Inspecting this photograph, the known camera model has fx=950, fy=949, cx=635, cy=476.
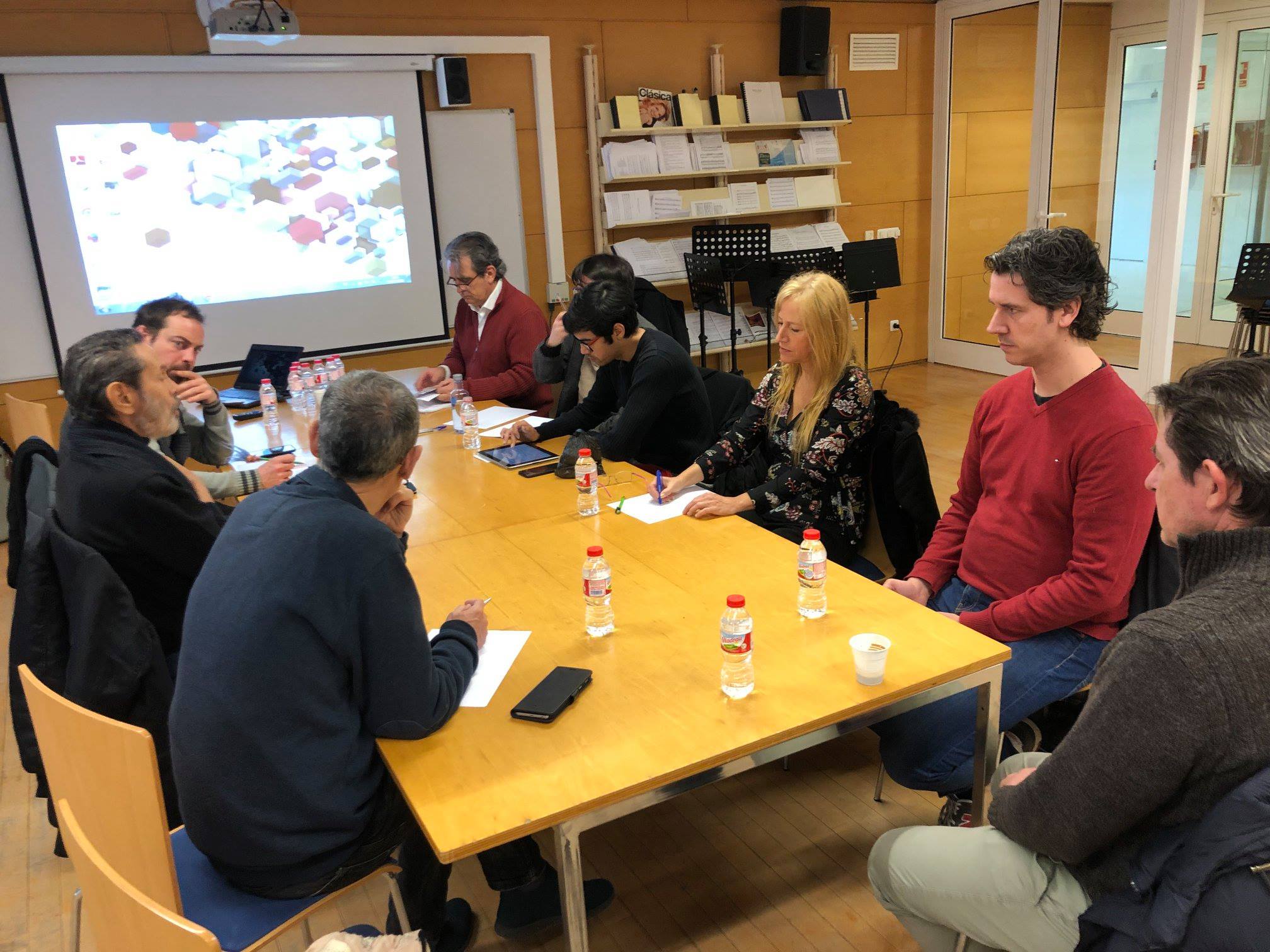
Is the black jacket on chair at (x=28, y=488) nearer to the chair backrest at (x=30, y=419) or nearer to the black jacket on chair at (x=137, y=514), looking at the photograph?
the black jacket on chair at (x=137, y=514)

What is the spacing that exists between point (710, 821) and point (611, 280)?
5.88ft

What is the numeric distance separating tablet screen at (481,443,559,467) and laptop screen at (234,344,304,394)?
167cm

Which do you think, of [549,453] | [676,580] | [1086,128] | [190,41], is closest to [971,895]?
[676,580]

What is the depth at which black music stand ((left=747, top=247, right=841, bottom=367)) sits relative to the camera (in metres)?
6.22

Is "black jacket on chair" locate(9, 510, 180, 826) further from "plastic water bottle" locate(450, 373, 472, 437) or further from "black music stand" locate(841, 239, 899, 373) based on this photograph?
"black music stand" locate(841, 239, 899, 373)

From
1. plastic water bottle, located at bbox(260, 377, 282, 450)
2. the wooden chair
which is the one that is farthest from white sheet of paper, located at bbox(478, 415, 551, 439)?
the wooden chair

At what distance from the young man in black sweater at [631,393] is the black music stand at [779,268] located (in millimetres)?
2911

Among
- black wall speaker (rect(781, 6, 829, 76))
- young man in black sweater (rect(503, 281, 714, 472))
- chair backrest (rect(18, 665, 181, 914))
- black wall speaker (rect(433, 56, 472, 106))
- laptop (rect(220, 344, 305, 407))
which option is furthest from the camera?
black wall speaker (rect(781, 6, 829, 76))

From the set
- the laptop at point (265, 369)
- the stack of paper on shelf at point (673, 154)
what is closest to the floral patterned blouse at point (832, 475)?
the laptop at point (265, 369)

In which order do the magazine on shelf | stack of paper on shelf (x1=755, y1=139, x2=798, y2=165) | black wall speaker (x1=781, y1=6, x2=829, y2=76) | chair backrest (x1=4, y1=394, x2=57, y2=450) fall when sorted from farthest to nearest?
1. stack of paper on shelf (x1=755, y1=139, x2=798, y2=165)
2. black wall speaker (x1=781, y1=6, x2=829, y2=76)
3. the magazine on shelf
4. chair backrest (x1=4, y1=394, x2=57, y2=450)

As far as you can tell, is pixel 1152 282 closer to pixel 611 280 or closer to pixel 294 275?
pixel 611 280

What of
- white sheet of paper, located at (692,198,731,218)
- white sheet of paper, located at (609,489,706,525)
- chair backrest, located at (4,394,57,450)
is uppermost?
white sheet of paper, located at (692,198,731,218)

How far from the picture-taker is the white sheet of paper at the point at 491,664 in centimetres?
173

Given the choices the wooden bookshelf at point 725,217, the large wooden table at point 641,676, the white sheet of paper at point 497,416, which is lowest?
the large wooden table at point 641,676
